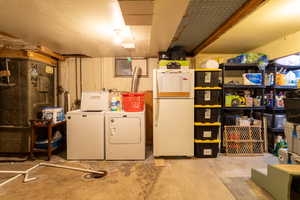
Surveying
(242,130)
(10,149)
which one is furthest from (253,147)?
(10,149)

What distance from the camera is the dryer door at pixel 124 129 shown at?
2.78 metres

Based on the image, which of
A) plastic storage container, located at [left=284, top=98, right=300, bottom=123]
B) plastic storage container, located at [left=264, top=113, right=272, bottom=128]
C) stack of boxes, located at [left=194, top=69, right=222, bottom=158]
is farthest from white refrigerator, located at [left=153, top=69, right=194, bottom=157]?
plastic storage container, located at [left=264, top=113, right=272, bottom=128]

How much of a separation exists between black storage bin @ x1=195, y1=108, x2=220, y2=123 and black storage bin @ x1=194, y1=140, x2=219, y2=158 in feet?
1.40

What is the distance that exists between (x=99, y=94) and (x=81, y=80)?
1.23 metres

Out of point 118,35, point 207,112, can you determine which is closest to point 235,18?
point 207,112

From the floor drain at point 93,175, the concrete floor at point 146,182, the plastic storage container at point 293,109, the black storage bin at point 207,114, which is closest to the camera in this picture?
the concrete floor at point 146,182

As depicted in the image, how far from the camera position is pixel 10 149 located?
2900mm

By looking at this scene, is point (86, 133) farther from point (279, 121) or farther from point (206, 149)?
point (279, 121)

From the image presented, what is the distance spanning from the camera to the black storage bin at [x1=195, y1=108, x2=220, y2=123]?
289 cm

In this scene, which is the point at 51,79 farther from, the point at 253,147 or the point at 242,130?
the point at 253,147

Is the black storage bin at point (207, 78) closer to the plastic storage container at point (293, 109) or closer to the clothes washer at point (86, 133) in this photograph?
the plastic storage container at point (293, 109)

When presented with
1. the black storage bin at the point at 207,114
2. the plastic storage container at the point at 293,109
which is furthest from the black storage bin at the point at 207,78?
the plastic storage container at the point at 293,109

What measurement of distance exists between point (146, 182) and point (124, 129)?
0.99 meters

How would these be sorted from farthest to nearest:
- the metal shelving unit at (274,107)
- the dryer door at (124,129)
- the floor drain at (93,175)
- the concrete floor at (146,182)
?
the metal shelving unit at (274,107), the dryer door at (124,129), the floor drain at (93,175), the concrete floor at (146,182)
